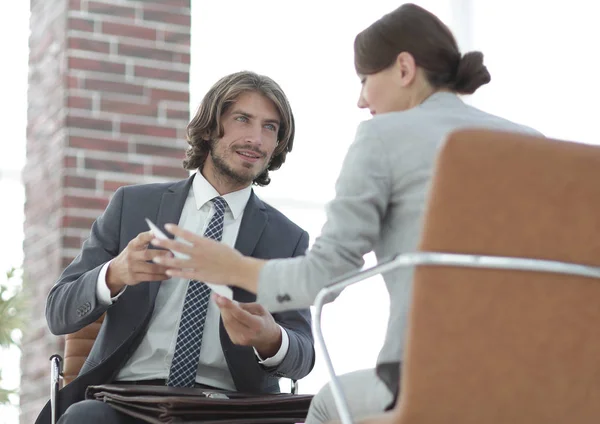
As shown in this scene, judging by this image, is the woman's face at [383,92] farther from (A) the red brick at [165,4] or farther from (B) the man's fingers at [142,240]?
(A) the red brick at [165,4]

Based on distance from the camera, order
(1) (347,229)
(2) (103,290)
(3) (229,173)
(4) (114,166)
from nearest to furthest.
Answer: (1) (347,229) < (2) (103,290) < (3) (229,173) < (4) (114,166)

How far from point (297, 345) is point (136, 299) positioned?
0.46 m

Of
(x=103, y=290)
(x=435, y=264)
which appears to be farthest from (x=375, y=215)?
(x=103, y=290)

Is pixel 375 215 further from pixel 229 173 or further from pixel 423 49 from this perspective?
pixel 229 173

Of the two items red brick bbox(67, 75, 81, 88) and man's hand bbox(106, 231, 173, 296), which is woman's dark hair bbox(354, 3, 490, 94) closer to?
man's hand bbox(106, 231, 173, 296)

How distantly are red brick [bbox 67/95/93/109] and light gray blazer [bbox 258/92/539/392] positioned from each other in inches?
95.2

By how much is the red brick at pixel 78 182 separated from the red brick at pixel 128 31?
0.62 metres

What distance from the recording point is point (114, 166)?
4.20m

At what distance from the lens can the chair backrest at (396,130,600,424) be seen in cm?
165

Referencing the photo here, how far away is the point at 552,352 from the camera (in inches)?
67.7

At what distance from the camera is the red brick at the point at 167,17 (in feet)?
14.3

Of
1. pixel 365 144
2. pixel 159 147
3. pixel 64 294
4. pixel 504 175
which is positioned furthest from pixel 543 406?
pixel 159 147

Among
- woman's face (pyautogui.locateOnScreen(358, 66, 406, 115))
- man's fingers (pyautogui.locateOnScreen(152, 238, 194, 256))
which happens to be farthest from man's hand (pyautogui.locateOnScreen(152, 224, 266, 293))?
woman's face (pyautogui.locateOnScreen(358, 66, 406, 115))

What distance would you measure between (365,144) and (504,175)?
313 millimetres
